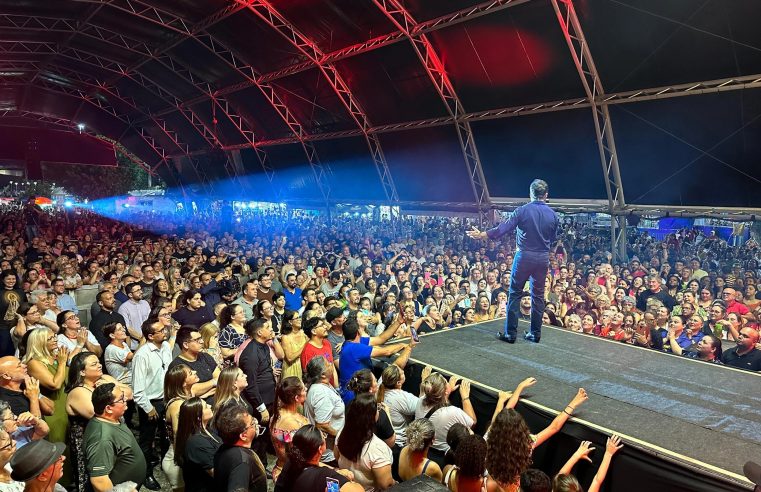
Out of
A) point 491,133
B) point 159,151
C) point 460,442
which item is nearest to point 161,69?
point 159,151

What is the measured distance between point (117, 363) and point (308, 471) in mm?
3055

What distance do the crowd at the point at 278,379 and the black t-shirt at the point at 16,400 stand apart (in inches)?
0.6

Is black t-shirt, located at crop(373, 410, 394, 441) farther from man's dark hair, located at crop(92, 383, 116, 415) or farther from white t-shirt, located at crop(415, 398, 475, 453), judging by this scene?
man's dark hair, located at crop(92, 383, 116, 415)

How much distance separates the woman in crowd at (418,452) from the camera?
2918 mm

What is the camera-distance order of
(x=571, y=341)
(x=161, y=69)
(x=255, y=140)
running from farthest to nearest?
(x=255, y=140)
(x=161, y=69)
(x=571, y=341)

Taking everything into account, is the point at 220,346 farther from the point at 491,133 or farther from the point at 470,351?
the point at 491,133

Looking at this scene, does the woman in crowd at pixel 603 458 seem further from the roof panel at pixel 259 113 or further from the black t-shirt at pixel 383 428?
the roof panel at pixel 259 113

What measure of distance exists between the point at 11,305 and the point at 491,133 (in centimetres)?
1200

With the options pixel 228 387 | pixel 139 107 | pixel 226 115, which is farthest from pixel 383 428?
pixel 139 107

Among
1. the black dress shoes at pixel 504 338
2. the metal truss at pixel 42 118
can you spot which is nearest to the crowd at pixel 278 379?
the black dress shoes at pixel 504 338

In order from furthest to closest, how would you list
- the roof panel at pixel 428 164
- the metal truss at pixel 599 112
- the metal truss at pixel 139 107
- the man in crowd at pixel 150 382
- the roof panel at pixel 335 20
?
1. the metal truss at pixel 139 107
2. the roof panel at pixel 428 164
3. the roof panel at pixel 335 20
4. the metal truss at pixel 599 112
5. the man in crowd at pixel 150 382

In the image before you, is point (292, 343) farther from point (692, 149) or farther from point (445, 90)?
point (445, 90)

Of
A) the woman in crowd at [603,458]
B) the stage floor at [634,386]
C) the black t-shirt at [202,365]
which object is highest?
the black t-shirt at [202,365]

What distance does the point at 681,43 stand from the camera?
9477mm
